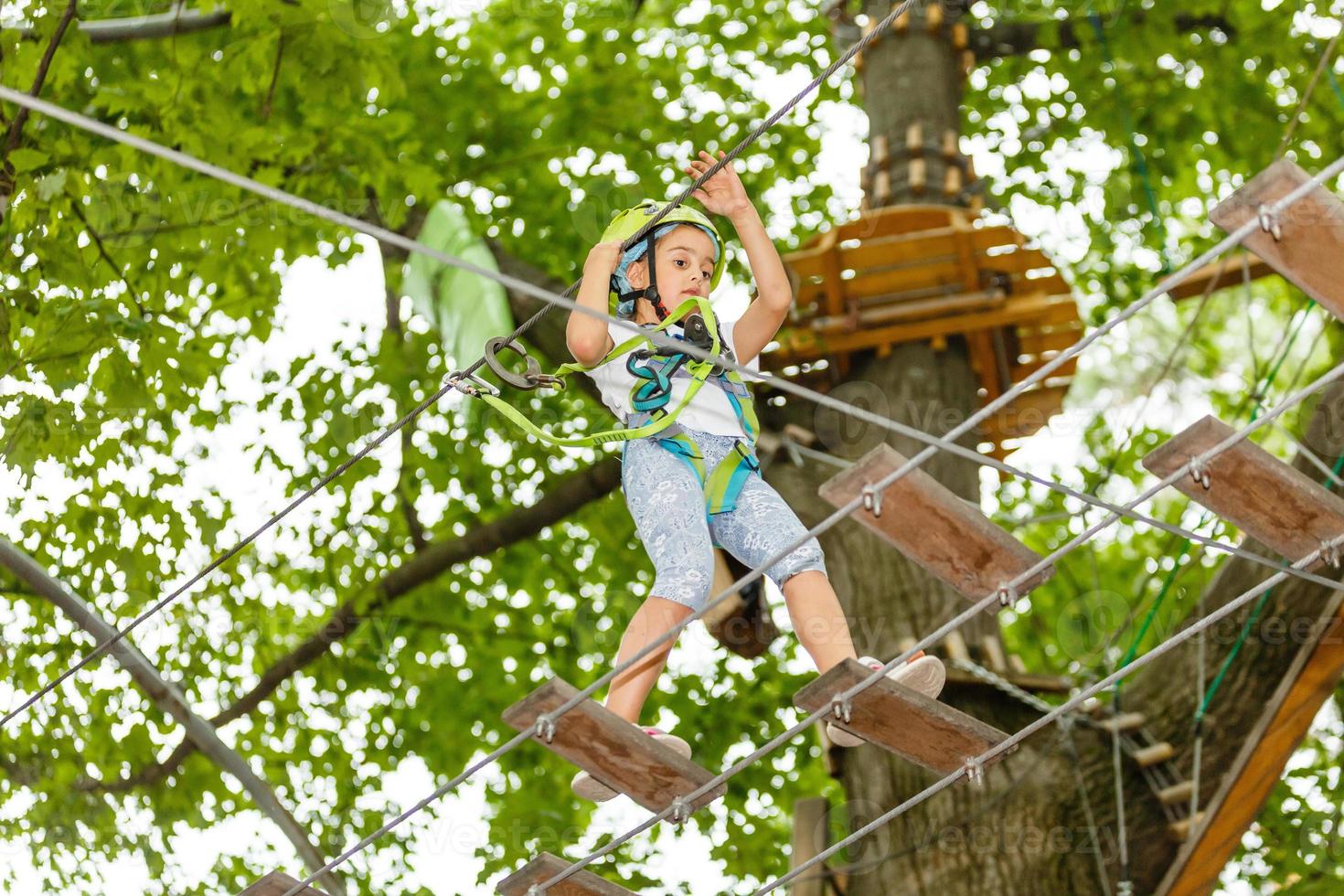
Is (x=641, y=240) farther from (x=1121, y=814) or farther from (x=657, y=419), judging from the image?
(x=1121, y=814)

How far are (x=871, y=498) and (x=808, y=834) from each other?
2833 millimetres

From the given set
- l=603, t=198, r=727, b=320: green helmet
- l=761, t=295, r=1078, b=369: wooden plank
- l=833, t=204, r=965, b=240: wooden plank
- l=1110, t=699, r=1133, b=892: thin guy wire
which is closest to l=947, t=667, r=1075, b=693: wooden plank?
l=1110, t=699, r=1133, b=892: thin guy wire

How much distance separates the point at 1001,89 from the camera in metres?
9.09

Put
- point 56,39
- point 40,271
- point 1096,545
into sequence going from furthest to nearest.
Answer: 1. point 1096,545
2. point 40,271
3. point 56,39

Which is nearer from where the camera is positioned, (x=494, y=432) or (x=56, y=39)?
(x=56, y=39)

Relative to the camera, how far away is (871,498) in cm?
324

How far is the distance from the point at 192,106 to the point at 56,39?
1.25 m

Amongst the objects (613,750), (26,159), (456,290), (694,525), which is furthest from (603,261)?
(456,290)

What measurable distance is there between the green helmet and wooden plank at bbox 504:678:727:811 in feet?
3.33

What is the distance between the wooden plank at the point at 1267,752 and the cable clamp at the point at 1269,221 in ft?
7.32

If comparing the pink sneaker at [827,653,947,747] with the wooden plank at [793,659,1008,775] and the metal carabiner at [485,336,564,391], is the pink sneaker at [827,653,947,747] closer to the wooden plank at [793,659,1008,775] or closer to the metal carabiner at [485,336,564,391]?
the wooden plank at [793,659,1008,775]

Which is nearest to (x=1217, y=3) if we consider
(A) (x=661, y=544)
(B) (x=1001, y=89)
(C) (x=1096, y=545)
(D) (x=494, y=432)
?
(B) (x=1001, y=89)

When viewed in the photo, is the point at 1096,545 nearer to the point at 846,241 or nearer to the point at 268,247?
the point at 846,241

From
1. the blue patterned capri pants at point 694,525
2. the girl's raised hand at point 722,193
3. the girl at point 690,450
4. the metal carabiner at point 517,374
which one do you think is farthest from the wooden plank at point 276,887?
the girl's raised hand at point 722,193
